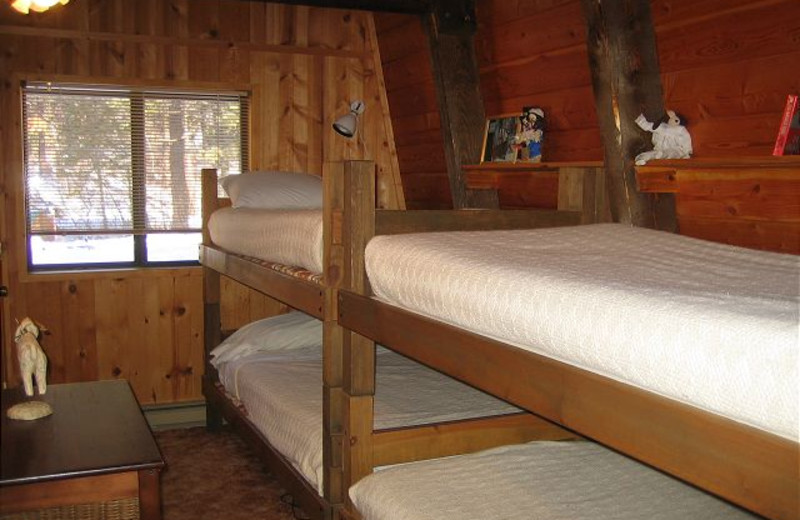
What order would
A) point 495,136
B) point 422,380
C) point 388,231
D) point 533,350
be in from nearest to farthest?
point 533,350, point 388,231, point 422,380, point 495,136

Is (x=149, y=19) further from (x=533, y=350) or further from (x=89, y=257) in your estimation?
(x=533, y=350)

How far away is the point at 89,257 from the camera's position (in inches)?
160

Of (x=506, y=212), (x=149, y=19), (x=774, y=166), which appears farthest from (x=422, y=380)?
(x=149, y=19)

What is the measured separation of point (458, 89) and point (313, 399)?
1540mm

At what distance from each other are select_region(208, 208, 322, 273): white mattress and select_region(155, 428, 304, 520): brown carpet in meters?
0.97

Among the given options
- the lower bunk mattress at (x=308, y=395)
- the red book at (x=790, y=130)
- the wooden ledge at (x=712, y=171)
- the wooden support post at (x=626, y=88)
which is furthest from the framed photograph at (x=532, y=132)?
the red book at (x=790, y=130)

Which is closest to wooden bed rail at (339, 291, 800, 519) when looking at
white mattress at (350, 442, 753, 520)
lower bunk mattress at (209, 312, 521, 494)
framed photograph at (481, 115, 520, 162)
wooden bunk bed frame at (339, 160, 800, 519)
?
wooden bunk bed frame at (339, 160, 800, 519)

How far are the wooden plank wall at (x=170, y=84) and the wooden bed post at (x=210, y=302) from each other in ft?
0.96

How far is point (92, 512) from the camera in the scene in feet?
7.14

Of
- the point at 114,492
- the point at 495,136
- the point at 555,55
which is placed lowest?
Result: the point at 114,492

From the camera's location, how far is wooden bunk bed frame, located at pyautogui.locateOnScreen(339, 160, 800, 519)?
3.06 ft

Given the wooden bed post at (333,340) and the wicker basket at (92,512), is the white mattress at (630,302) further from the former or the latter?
the wicker basket at (92,512)

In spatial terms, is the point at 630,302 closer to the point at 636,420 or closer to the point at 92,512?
the point at 636,420

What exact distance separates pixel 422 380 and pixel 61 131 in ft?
7.44
